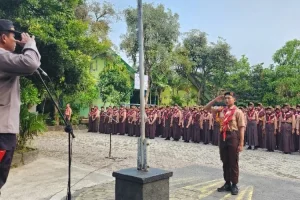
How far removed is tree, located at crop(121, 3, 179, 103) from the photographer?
991 inches

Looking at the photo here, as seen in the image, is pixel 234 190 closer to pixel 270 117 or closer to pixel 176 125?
pixel 270 117

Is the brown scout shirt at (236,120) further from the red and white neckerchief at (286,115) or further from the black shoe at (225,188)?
the red and white neckerchief at (286,115)

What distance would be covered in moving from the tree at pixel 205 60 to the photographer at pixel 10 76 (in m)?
29.4

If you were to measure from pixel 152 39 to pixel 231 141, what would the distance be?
76.2ft

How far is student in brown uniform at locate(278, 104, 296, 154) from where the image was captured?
13.1m

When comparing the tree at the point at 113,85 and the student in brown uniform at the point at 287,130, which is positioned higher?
the tree at the point at 113,85

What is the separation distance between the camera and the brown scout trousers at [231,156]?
20.1 ft

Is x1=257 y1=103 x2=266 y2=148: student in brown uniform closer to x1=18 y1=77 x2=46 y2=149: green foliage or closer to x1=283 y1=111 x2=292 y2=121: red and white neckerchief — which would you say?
x1=283 y1=111 x2=292 y2=121: red and white neckerchief

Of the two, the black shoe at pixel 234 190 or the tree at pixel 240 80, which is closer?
the black shoe at pixel 234 190

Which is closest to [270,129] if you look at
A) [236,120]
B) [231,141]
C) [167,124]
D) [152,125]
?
[167,124]

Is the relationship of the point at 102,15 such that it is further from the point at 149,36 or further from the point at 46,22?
the point at 46,22

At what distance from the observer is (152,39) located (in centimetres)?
2858

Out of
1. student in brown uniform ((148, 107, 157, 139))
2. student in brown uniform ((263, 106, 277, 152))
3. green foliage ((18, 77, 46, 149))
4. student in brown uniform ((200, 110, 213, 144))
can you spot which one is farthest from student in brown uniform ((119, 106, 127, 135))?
green foliage ((18, 77, 46, 149))

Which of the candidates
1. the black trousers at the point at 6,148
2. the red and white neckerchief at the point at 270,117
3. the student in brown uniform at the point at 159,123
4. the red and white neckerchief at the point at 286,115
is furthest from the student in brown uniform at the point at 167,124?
the black trousers at the point at 6,148
